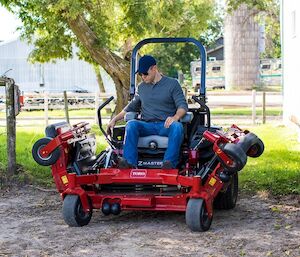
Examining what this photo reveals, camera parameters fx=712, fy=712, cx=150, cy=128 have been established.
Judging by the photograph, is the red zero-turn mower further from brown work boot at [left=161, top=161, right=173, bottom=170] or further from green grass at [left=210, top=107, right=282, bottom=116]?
green grass at [left=210, top=107, right=282, bottom=116]

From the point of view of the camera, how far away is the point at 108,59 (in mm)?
17359

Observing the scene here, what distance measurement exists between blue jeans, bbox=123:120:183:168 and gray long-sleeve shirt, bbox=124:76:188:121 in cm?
17

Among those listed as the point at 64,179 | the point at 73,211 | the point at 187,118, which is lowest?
the point at 73,211

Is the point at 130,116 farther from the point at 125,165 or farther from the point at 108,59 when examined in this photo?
A: the point at 108,59

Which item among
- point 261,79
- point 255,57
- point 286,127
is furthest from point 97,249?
point 261,79

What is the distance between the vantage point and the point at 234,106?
31.1m

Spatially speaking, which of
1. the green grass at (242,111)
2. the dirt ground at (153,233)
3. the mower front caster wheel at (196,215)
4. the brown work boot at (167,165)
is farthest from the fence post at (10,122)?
the green grass at (242,111)

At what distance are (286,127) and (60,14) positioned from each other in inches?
261

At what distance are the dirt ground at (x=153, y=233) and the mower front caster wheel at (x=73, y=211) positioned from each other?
8cm

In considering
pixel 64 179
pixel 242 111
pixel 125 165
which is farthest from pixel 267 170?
pixel 242 111

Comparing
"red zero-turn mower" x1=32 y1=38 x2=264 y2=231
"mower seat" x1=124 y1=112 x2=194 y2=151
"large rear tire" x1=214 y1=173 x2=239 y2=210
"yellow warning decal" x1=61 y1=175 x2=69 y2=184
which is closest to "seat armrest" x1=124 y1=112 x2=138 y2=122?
"red zero-turn mower" x1=32 y1=38 x2=264 y2=231

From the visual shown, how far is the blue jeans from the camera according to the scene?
718 centimetres

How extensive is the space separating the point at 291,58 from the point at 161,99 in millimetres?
→ 11010

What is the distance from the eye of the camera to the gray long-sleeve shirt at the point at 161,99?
7633 mm
